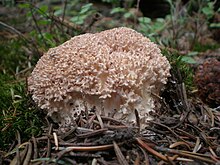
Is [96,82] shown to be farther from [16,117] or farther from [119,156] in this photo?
[16,117]

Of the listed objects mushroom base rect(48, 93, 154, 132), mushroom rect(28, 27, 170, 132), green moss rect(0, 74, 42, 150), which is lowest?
green moss rect(0, 74, 42, 150)

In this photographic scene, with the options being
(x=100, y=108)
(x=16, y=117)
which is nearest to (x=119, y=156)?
(x=100, y=108)

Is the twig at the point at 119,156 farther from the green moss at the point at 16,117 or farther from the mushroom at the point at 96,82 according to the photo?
the green moss at the point at 16,117

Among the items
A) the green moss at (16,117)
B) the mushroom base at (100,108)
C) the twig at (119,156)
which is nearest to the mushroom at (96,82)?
the mushroom base at (100,108)

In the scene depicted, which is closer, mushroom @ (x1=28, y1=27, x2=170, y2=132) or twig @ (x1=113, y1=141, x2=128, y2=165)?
twig @ (x1=113, y1=141, x2=128, y2=165)

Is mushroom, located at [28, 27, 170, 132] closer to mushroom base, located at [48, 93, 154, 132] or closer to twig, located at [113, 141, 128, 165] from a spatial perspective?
mushroom base, located at [48, 93, 154, 132]

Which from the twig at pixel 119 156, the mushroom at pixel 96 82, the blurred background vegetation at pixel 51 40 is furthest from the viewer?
the blurred background vegetation at pixel 51 40

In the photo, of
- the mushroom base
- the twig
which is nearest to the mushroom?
the mushroom base
